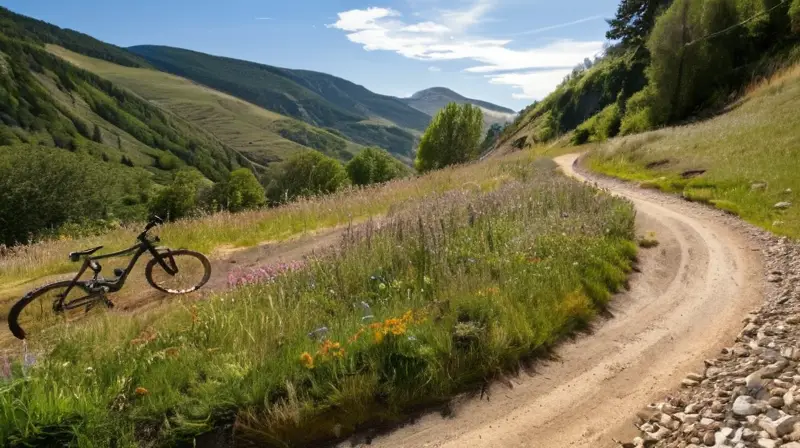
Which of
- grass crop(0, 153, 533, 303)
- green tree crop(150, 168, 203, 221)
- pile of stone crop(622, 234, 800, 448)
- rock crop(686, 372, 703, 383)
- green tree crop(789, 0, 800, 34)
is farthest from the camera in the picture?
green tree crop(150, 168, 203, 221)

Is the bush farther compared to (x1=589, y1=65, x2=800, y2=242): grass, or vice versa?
the bush

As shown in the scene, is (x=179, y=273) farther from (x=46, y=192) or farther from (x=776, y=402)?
(x=46, y=192)

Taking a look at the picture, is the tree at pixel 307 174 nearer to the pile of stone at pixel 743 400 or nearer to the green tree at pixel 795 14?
the green tree at pixel 795 14

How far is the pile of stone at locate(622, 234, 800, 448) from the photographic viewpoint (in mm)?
3659

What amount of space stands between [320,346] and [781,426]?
463cm

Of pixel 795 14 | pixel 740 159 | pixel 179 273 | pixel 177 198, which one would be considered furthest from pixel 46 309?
pixel 177 198

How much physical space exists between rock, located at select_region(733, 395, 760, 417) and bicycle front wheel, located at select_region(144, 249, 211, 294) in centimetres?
967

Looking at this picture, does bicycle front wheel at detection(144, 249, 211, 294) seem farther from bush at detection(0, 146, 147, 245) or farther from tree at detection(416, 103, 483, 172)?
tree at detection(416, 103, 483, 172)

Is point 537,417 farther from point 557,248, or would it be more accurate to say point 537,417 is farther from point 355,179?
point 355,179

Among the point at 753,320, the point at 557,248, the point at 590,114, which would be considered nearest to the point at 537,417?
the point at 753,320

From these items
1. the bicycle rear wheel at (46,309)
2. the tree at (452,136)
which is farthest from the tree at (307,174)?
the bicycle rear wheel at (46,309)

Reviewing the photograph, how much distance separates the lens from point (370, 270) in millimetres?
8727

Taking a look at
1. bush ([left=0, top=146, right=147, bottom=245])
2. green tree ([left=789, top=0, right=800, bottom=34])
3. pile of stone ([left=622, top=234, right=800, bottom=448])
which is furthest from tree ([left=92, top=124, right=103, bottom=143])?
pile of stone ([left=622, top=234, right=800, bottom=448])

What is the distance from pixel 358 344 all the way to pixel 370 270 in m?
3.04
